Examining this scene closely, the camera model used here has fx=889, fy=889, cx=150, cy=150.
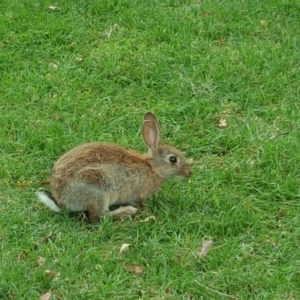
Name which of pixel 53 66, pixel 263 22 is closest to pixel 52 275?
pixel 53 66

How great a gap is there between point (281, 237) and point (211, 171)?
87 centimetres

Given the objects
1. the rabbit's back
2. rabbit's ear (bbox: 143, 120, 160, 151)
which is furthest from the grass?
rabbit's ear (bbox: 143, 120, 160, 151)

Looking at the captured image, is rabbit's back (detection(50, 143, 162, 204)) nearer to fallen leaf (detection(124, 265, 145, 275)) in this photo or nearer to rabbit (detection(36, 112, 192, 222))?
rabbit (detection(36, 112, 192, 222))

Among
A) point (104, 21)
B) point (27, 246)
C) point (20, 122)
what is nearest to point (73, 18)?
point (104, 21)

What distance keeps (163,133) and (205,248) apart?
4.91ft

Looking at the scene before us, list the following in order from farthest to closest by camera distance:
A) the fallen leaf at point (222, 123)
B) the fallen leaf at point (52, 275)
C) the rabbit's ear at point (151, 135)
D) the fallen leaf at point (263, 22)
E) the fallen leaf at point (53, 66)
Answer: the fallen leaf at point (263, 22), the fallen leaf at point (53, 66), the fallen leaf at point (222, 123), the rabbit's ear at point (151, 135), the fallen leaf at point (52, 275)

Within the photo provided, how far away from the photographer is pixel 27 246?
17.8ft

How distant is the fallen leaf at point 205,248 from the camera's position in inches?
210

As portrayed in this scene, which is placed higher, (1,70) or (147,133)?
(147,133)

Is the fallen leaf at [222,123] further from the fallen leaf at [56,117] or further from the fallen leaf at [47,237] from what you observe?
the fallen leaf at [47,237]

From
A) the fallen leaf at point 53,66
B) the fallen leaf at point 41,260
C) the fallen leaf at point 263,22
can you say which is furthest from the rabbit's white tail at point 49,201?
the fallen leaf at point 263,22

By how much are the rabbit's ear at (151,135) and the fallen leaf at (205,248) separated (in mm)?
841

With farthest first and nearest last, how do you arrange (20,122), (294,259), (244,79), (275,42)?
1. (275,42)
2. (244,79)
3. (20,122)
4. (294,259)

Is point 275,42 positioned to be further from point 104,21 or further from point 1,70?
point 1,70
